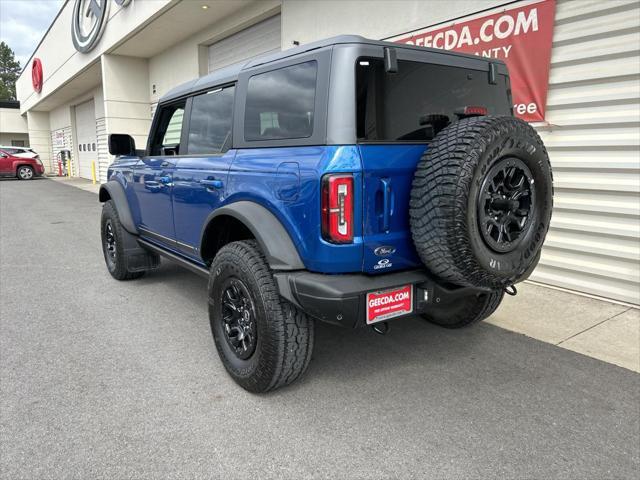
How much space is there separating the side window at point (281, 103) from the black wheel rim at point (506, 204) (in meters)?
1.03

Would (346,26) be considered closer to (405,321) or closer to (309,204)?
(405,321)

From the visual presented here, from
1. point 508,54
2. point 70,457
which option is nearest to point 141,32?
point 508,54

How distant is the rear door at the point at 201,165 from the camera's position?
328 centimetres

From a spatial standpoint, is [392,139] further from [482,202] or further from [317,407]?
[317,407]

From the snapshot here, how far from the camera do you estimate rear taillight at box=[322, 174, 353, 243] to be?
235cm

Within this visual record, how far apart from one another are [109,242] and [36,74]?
1119 inches

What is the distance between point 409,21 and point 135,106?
13.2 m

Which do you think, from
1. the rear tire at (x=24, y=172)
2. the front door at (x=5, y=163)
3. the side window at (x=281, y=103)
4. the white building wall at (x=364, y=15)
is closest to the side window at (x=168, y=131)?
the side window at (x=281, y=103)

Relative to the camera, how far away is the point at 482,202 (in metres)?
2.37

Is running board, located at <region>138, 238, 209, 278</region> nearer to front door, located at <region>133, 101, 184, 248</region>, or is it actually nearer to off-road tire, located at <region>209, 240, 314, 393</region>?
front door, located at <region>133, 101, 184, 248</region>

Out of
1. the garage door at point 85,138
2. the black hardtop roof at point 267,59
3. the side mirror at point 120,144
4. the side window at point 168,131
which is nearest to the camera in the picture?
the black hardtop roof at point 267,59

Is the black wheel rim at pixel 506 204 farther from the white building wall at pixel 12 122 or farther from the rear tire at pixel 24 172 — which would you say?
the white building wall at pixel 12 122

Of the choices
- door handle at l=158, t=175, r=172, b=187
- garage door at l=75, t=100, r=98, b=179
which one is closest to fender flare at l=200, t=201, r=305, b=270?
door handle at l=158, t=175, r=172, b=187

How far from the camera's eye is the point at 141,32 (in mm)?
13250
